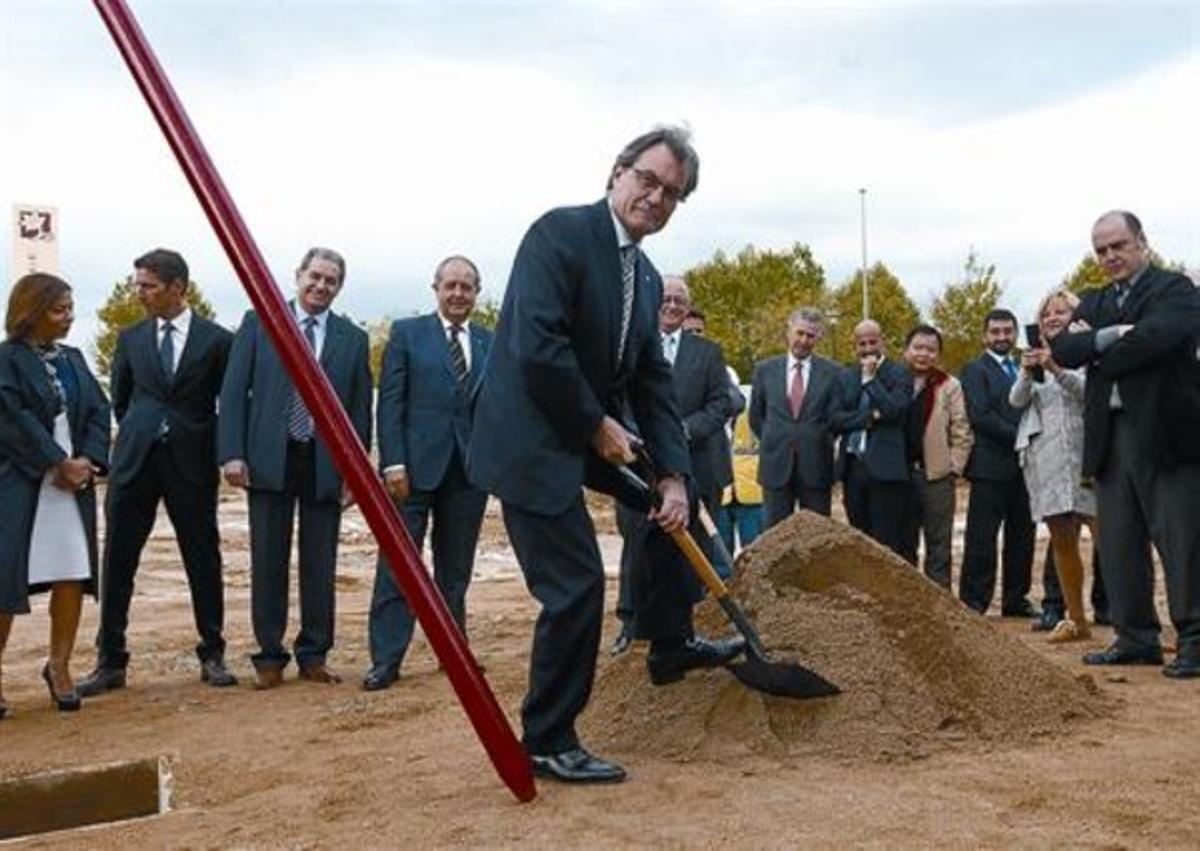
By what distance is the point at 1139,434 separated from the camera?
6398mm

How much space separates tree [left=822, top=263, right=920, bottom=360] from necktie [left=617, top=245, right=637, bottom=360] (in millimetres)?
44908

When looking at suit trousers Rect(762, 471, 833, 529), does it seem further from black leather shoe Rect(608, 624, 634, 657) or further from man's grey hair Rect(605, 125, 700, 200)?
man's grey hair Rect(605, 125, 700, 200)

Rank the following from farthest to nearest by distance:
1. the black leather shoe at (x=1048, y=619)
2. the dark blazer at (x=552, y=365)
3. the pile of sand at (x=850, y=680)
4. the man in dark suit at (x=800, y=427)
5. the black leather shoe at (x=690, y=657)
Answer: the man in dark suit at (x=800, y=427)
the black leather shoe at (x=1048, y=619)
the black leather shoe at (x=690, y=657)
the pile of sand at (x=850, y=680)
the dark blazer at (x=552, y=365)

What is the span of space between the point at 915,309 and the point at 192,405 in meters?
49.7

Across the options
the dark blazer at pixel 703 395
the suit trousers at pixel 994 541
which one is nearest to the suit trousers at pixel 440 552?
the dark blazer at pixel 703 395

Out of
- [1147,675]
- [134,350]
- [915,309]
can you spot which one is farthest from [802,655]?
[915,309]

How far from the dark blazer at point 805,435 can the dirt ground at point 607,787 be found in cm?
245

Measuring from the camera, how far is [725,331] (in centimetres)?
5719

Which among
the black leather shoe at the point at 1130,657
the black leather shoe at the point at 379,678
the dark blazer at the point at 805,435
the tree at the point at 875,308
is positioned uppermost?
the tree at the point at 875,308

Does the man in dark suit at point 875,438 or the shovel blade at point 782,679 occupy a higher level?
the man in dark suit at point 875,438

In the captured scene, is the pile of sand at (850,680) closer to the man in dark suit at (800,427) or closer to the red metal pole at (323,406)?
the red metal pole at (323,406)

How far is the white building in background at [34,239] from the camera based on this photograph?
48.4 feet

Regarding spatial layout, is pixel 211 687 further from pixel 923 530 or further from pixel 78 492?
pixel 923 530

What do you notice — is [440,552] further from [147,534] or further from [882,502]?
[882,502]
